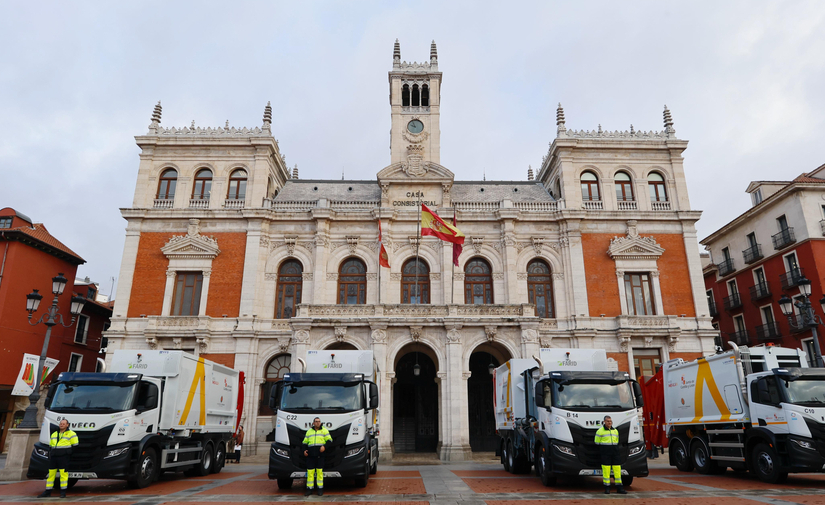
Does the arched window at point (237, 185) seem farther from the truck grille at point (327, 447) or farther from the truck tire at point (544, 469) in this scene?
the truck tire at point (544, 469)

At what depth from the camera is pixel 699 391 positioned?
16.6 m

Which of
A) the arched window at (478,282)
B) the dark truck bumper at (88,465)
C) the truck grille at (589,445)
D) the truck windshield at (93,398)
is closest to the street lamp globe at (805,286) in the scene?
the truck grille at (589,445)

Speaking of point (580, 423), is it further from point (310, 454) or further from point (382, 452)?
point (382, 452)

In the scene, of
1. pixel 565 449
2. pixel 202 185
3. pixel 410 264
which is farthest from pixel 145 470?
pixel 202 185

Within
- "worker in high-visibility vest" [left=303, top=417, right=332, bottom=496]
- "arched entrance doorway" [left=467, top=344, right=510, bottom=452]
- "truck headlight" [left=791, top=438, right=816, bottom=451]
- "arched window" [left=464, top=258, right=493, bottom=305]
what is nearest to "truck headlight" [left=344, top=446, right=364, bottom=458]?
"worker in high-visibility vest" [left=303, top=417, right=332, bottom=496]

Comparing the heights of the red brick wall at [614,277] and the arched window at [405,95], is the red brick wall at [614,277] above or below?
below

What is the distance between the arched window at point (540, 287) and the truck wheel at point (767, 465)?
627 inches

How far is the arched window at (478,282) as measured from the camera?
3016cm

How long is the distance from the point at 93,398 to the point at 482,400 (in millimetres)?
20838

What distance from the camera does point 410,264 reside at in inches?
1212

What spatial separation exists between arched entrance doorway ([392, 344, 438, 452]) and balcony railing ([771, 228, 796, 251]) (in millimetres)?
22980

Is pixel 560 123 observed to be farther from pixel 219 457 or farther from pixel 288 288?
pixel 219 457

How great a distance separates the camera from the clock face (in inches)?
1344

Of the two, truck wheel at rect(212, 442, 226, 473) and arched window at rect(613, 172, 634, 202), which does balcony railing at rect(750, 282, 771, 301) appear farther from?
truck wheel at rect(212, 442, 226, 473)
